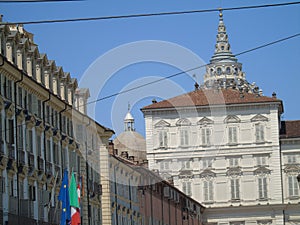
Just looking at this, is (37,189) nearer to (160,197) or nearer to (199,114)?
(160,197)

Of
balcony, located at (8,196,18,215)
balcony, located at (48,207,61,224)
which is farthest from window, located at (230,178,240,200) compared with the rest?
balcony, located at (8,196,18,215)

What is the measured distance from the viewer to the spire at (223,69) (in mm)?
154625

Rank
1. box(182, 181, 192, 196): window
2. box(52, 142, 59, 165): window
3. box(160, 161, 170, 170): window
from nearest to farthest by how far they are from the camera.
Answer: box(52, 142, 59, 165): window < box(160, 161, 170, 170): window < box(182, 181, 192, 196): window

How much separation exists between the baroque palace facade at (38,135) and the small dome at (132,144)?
6847 cm

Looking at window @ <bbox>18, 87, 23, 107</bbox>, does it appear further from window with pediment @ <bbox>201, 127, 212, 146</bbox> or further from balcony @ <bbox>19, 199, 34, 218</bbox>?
window with pediment @ <bbox>201, 127, 212, 146</bbox>

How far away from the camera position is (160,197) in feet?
324

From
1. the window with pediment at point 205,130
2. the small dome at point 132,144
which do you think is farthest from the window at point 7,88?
the small dome at point 132,144

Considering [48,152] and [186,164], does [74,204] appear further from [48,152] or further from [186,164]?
[186,164]

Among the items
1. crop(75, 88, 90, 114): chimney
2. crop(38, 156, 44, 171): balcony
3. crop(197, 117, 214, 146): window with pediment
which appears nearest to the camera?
crop(38, 156, 44, 171): balcony

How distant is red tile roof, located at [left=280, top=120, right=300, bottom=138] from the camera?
12175 centimetres

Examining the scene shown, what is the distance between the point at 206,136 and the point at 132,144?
112 feet

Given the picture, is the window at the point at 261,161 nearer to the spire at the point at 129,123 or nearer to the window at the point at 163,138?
the window at the point at 163,138

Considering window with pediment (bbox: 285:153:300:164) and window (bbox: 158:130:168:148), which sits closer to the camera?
window with pediment (bbox: 285:153:300:164)

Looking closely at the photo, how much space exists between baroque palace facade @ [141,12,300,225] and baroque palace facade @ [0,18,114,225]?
174ft
